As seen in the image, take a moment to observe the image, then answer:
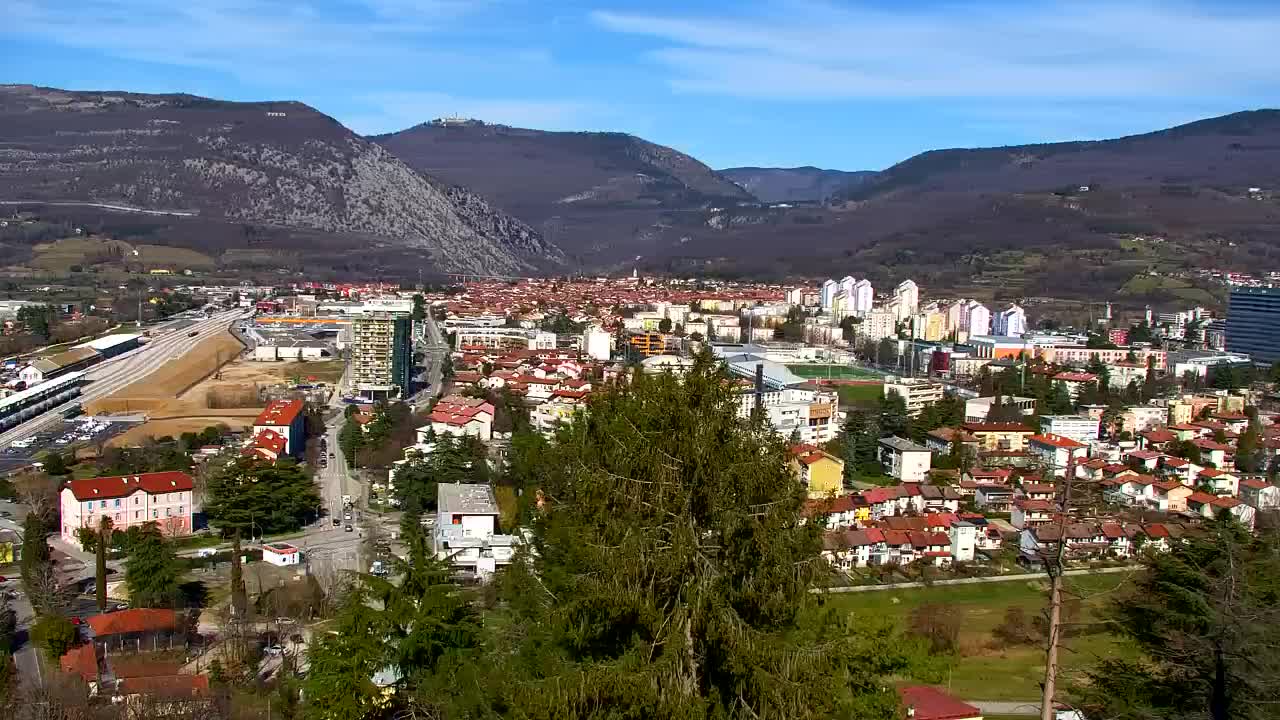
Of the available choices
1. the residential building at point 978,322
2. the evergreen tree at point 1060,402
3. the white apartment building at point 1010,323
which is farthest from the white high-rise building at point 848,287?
the evergreen tree at point 1060,402

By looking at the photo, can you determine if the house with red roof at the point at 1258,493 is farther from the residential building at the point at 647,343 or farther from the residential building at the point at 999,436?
the residential building at the point at 647,343

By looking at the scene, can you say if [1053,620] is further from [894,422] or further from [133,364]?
[133,364]

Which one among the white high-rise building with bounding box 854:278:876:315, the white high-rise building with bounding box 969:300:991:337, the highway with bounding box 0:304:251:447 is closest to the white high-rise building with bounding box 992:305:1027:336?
the white high-rise building with bounding box 969:300:991:337

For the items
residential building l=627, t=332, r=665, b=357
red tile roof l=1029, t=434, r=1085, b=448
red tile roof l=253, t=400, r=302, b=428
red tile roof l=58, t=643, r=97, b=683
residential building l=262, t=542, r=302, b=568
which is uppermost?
residential building l=627, t=332, r=665, b=357

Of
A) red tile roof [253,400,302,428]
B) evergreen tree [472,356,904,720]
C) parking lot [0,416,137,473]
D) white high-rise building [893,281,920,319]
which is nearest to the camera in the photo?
evergreen tree [472,356,904,720]

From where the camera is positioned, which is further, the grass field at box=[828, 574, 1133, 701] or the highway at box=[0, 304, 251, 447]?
the highway at box=[0, 304, 251, 447]

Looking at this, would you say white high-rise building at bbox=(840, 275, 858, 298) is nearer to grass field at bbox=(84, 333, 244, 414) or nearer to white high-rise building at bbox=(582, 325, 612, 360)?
white high-rise building at bbox=(582, 325, 612, 360)

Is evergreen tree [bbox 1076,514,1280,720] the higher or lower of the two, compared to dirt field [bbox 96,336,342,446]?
higher

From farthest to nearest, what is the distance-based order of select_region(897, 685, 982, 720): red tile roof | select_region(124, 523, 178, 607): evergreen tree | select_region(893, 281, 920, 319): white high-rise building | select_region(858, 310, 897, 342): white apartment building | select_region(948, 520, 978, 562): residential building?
1. select_region(893, 281, 920, 319): white high-rise building
2. select_region(858, 310, 897, 342): white apartment building
3. select_region(948, 520, 978, 562): residential building
4. select_region(124, 523, 178, 607): evergreen tree
5. select_region(897, 685, 982, 720): red tile roof

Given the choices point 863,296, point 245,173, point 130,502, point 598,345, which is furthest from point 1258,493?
point 245,173
